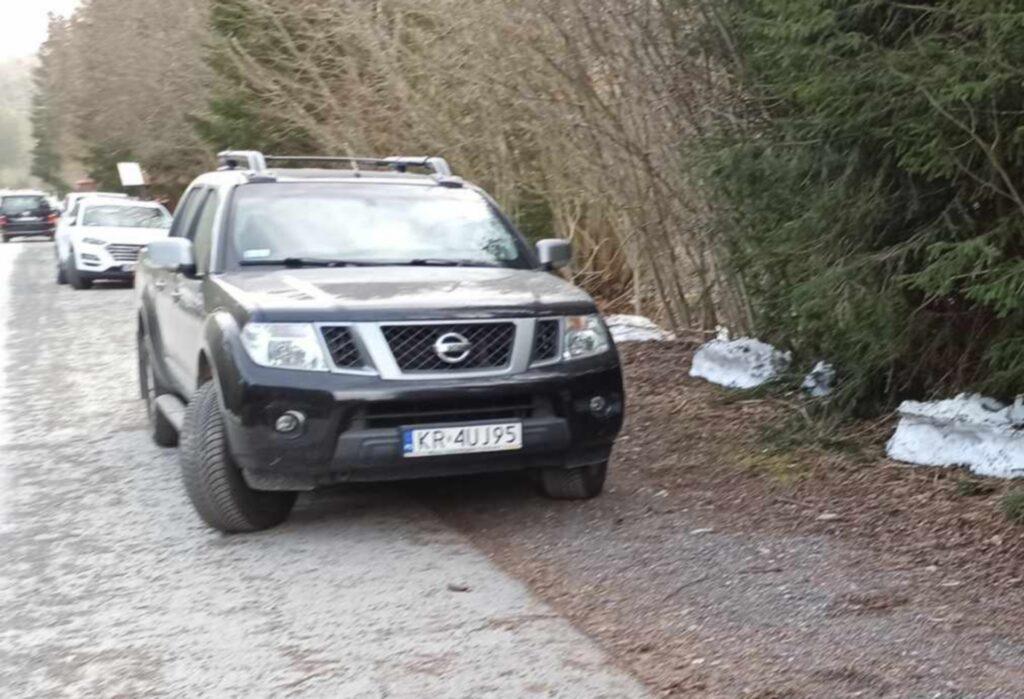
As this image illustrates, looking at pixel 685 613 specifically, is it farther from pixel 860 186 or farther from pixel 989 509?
pixel 860 186

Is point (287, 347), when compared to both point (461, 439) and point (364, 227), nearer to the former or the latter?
point (461, 439)

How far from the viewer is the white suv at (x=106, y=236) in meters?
23.4

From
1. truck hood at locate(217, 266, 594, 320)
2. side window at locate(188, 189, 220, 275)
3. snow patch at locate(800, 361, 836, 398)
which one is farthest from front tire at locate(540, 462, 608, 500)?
side window at locate(188, 189, 220, 275)

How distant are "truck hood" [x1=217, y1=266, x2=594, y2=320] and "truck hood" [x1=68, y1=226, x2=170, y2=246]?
1735 centimetres

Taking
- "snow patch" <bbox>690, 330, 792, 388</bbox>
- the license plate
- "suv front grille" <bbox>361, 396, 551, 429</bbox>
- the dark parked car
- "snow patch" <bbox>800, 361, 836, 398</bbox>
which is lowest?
the dark parked car

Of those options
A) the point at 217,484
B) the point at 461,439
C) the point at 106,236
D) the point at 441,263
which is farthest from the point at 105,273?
the point at 461,439

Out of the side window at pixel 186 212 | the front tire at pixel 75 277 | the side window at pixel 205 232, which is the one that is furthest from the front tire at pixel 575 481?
the front tire at pixel 75 277

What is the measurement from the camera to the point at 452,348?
20.4ft

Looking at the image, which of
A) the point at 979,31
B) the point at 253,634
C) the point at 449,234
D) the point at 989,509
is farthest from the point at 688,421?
the point at 253,634

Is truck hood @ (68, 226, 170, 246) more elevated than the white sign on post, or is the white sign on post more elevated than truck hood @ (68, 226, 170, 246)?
truck hood @ (68, 226, 170, 246)

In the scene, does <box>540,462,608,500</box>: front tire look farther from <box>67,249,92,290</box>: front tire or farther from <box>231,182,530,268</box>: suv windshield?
<box>67,249,92,290</box>: front tire

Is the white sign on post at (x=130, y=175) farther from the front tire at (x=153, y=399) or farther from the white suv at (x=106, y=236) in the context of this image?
the front tire at (x=153, y=399)

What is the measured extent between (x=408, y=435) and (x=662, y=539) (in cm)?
131

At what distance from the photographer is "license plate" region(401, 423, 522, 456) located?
20.0 feet
